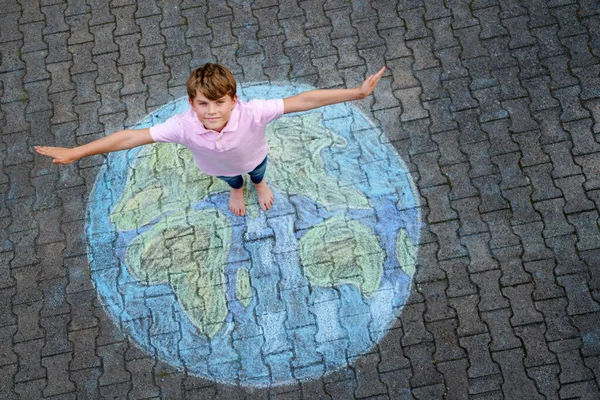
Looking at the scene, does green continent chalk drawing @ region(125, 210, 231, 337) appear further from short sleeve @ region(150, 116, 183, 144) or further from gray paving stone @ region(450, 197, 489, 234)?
gray paving stone @ region(450, 197, 489, 234)

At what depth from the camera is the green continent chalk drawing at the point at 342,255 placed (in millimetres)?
4684

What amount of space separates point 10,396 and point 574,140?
15.2 feet

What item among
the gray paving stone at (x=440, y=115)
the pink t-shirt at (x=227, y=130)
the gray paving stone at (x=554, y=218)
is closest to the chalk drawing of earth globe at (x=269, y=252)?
the gray paving stone at (x=440, y=115)

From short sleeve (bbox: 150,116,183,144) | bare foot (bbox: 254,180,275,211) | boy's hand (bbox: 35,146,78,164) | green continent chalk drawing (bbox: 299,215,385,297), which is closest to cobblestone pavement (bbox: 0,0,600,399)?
green continent chalk drawing (bbox: 299,215,385,297)

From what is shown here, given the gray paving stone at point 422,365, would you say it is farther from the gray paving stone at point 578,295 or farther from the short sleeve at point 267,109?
the short sleeve at point 267,109

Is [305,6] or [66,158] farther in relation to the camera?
[305,6]

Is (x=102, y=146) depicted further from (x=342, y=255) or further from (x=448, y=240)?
(x=448, y=240)

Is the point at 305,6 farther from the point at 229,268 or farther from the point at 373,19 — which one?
the point at 229,268

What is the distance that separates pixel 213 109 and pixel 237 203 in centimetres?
142

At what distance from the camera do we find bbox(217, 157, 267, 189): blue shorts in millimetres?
4488

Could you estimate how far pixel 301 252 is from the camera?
15.7 ft

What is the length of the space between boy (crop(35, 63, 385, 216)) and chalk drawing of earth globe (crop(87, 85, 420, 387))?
1041 mm

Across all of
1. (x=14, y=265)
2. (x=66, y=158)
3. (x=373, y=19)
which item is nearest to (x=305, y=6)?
(x=373, y=19)

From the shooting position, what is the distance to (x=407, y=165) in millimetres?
4992
